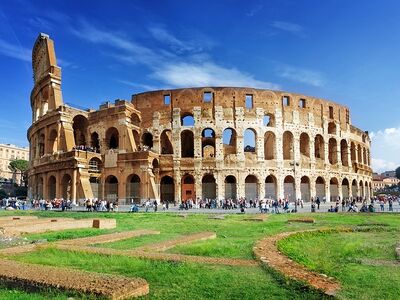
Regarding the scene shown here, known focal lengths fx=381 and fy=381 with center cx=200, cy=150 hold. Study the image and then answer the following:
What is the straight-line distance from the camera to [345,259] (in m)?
7.94

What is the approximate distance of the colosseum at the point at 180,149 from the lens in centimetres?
3541

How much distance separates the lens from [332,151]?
43.6 m

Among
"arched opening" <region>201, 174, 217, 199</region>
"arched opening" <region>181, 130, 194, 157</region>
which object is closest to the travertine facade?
"arched opening" <region>181, 130, 194, 157</region>

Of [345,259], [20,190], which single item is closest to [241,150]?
[345,259]

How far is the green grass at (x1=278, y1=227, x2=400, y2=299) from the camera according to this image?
17.8ft

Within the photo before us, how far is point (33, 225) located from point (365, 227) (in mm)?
12244

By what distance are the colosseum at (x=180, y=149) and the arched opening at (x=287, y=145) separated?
0.11m

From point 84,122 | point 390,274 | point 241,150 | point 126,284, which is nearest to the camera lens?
point 126,284

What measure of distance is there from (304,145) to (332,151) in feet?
12.5

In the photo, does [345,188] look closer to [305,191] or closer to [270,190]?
[305,191]

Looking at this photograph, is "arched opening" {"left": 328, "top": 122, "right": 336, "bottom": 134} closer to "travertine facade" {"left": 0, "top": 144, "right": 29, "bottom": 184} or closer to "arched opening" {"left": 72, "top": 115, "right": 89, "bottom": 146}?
"arched opening" {"left": 72, "top": 115, "right": 89, "bottom": 146}

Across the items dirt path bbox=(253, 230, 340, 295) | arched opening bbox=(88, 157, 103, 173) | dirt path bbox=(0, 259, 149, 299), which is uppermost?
arched opening bbox=(88, 157, 103, 173)

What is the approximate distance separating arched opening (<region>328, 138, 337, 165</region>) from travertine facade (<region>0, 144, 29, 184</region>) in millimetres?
79380

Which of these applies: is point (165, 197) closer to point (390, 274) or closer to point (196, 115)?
point (196, 115)
